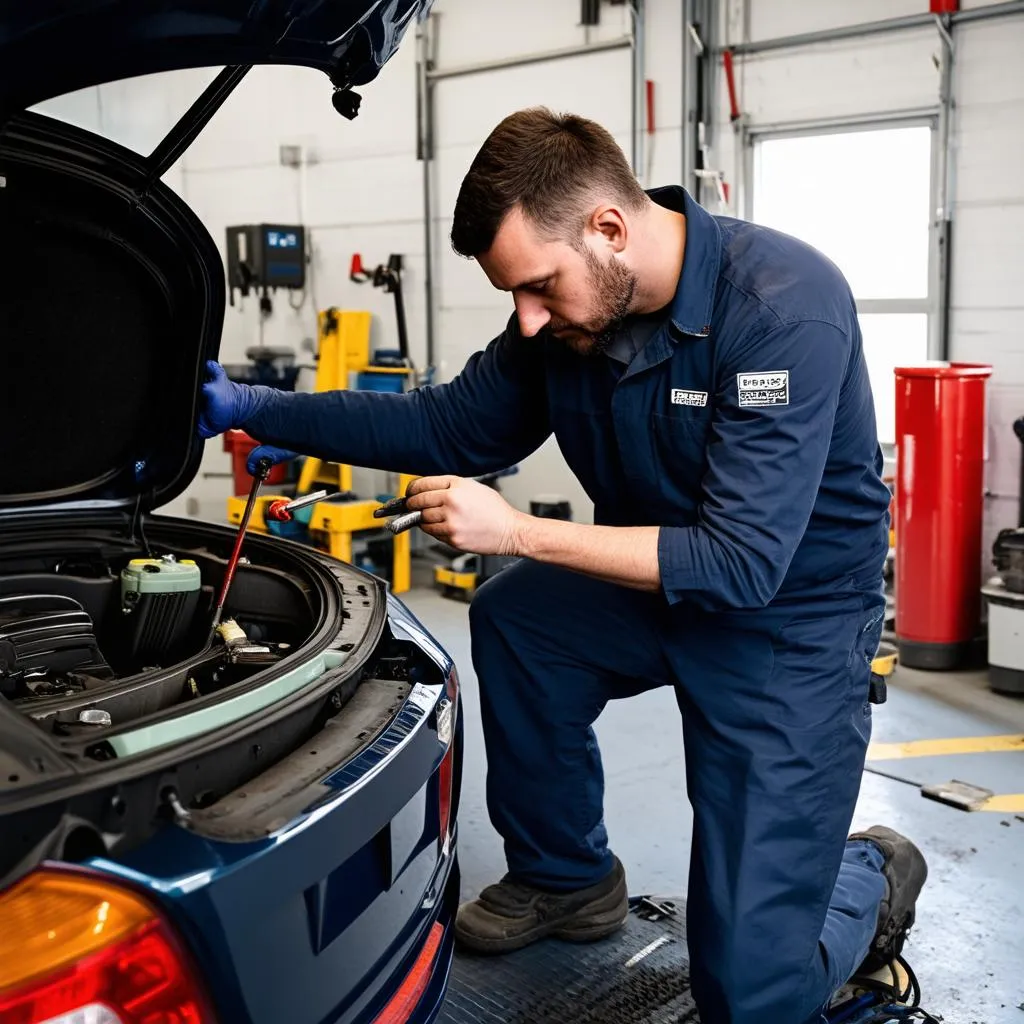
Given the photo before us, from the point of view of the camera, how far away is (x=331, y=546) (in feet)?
17.9

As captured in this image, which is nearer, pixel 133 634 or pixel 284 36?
pixel 284 36

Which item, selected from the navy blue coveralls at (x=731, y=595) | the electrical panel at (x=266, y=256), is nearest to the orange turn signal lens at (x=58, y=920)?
the navy blue coveralls at (x=731, y=595)

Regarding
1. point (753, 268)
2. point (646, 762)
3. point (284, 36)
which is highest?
point (284, 36)

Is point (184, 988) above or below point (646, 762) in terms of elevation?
above

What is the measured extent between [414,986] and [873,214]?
14.4 ft

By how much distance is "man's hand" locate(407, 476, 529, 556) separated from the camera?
1.79 meters

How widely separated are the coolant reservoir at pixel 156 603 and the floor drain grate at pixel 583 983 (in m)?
0.83

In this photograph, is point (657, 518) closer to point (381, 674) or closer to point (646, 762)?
point (381, 674)

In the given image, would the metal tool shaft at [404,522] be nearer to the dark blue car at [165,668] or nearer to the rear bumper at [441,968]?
the dark blue car at [165,668]

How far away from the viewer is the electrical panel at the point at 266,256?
642cm

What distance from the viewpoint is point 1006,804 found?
3053mm

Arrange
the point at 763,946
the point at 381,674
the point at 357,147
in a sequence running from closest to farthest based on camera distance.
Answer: the point at 381,674 → the point at 763,946 → the point at 357,147

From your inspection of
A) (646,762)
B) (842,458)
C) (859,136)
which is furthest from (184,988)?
(859,136)

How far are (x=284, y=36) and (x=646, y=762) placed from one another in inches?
91.3
